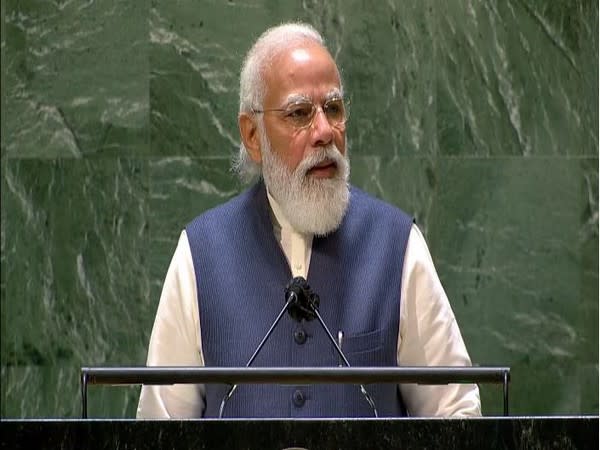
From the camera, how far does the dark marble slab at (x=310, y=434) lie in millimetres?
2820

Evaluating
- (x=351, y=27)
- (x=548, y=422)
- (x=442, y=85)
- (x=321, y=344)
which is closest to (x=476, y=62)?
(x=442, y=85)

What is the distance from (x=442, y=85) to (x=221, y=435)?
10.2 ft

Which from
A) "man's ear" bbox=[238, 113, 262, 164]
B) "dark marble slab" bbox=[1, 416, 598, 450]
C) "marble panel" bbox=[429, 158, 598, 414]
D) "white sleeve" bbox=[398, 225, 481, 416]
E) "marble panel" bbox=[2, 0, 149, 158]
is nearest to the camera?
"dark marble slab" bbox=[1, 416, 598, 450]

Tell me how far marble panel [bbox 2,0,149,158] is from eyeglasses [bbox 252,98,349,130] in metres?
1.73

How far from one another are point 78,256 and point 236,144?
75 cm

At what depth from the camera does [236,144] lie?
223 inches

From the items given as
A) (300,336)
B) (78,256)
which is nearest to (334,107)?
(300,336)

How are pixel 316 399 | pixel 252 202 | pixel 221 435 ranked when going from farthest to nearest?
pixel 252 202 < pixel 316 399 < pixel 221 435

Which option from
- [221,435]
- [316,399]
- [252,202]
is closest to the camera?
[221,435]

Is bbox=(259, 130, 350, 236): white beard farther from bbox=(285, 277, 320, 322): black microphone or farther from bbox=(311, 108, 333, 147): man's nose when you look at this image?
bbox=(285, 277, 320, 322): black microphone

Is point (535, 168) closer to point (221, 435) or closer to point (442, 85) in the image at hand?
point (442, 85)

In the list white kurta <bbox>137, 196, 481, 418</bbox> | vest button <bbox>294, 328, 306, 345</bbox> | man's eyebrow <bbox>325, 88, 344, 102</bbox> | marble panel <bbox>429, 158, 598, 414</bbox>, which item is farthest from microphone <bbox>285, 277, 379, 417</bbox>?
marble panel <bbox>429, 158, 598, 414</bbox>

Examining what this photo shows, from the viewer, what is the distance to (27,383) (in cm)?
576

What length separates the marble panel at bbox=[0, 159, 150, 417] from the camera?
5.69 metres
